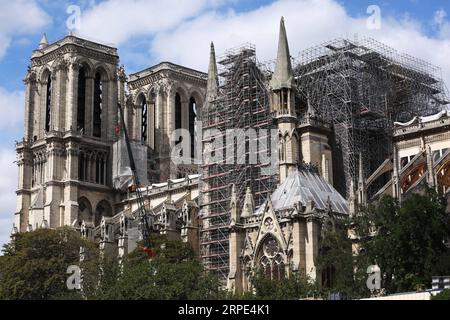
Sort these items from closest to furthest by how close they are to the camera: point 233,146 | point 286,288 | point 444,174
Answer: point 286,288 < point 444,174 < point 233,146

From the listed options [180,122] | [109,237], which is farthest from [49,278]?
[180,122]

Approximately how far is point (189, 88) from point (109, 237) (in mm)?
32933

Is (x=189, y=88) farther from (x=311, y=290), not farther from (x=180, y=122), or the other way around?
(x=311, y=290)

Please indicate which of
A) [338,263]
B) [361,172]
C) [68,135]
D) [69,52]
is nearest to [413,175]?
[361,172]

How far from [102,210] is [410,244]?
2364 inches

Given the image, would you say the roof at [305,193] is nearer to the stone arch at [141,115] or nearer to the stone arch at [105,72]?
the stone arch at [105,72]

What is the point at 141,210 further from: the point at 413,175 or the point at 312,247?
the point at 312,247

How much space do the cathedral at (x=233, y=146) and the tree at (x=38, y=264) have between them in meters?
7.89

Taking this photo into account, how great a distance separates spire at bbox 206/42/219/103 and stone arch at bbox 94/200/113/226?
2438cm

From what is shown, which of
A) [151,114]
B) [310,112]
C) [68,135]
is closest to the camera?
[310,112]

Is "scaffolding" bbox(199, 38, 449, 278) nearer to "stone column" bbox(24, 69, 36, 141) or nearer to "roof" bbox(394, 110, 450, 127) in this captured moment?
"roof" bbox(394, 110, 450, 127)

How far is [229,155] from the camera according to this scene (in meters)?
82.2

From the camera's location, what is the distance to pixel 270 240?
215 ft

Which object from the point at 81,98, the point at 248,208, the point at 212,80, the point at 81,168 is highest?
the point at 81,98
